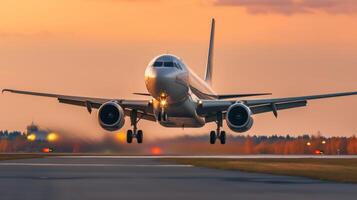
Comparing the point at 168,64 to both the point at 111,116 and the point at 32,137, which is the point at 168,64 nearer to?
the point at 111,116

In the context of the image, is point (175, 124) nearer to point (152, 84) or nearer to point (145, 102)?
point (145, 102)

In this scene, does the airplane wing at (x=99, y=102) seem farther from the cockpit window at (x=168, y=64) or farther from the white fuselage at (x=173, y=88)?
the cockpit window at (x=168, y=64)

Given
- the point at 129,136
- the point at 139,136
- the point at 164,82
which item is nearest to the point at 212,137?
the point at 139,136

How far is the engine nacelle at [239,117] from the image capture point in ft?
237

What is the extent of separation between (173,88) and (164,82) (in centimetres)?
119

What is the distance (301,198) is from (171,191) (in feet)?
18.5

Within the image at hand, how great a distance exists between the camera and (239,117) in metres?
72.5

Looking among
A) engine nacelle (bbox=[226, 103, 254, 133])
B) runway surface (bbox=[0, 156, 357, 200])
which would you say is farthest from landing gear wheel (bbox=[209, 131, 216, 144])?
runway surface (bbox=[0, 156, 357, 200])

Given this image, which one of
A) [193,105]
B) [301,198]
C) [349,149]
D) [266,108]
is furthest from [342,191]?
[349,149]

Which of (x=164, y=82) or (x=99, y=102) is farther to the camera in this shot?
(x=99, y=102)

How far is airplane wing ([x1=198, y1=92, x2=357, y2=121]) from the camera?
73.0 m

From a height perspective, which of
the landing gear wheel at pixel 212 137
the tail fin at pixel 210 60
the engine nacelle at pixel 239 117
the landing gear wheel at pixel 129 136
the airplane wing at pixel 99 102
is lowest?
the landing gear wheel at pixel 129 136

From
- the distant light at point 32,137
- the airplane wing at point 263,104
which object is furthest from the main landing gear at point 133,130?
the distant light at point 32,137

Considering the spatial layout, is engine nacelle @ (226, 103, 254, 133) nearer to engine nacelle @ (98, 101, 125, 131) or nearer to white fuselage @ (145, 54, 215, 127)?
white fuselage @ (145, 54, 215, 127)
